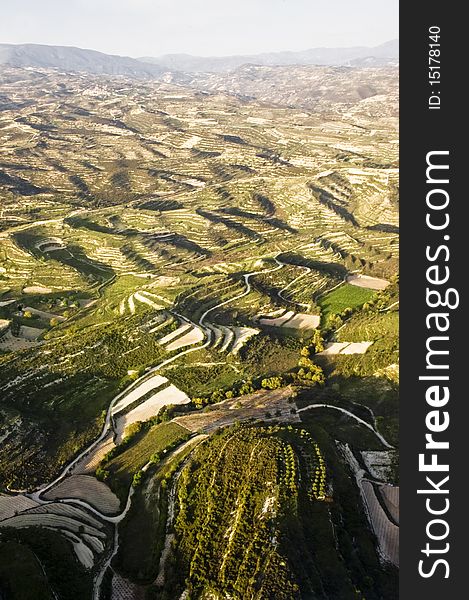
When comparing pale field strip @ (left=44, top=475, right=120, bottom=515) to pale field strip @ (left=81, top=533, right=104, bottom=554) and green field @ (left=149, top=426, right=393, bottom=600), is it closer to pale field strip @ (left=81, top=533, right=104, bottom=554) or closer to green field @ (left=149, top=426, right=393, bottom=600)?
pale field strip @ (left=81, top=533, right=104, bottom=554)

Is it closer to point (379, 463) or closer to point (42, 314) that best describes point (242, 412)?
point (379, 463)

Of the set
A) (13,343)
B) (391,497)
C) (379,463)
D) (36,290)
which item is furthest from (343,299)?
(36,290)

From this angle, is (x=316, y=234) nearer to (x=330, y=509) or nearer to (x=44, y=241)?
(x=44, y=241)

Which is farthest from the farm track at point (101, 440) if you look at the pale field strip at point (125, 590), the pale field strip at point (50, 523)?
the pale field strip at point (50, 523)

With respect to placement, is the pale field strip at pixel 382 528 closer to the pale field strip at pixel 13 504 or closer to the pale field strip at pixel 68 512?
the pale field strip at pixel 68 512

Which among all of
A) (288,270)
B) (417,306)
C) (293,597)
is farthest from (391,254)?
(417,306)
